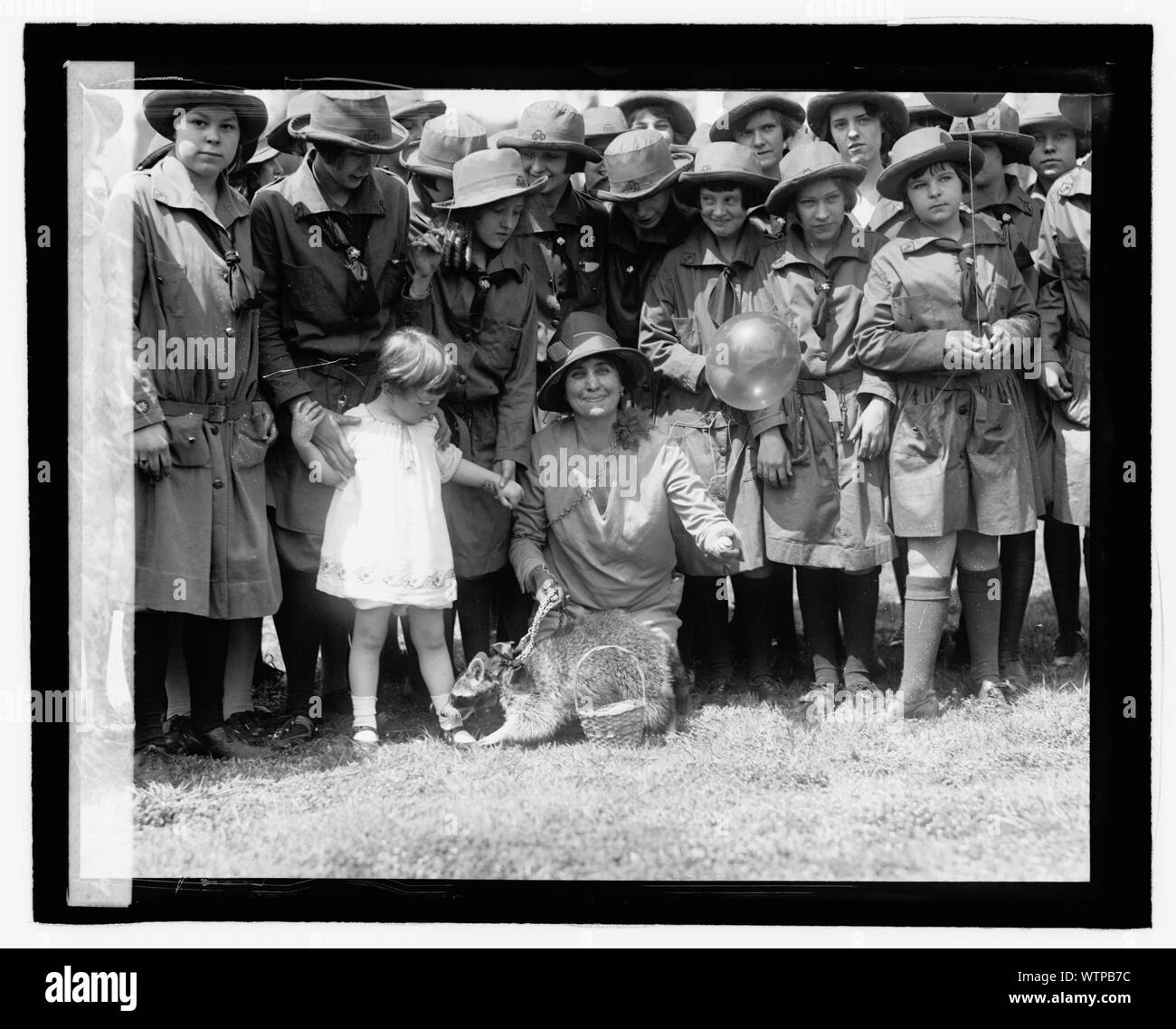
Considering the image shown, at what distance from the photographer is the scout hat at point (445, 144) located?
6383mm

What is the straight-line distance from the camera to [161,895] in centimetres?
616

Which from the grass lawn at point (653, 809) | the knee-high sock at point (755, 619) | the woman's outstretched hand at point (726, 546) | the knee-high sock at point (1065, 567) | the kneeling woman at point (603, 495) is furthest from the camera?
the knee-high sock at point (1065, 567)

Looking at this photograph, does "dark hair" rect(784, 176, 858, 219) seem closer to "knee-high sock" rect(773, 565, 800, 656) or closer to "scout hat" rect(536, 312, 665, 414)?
"scout hat" rect(536, 312, 665, 414)

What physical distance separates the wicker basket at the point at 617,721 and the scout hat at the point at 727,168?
2.04 metres

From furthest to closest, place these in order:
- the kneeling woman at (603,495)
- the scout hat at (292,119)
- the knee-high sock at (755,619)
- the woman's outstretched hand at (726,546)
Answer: the knee-high sock at (755,619), the kneeling woman at (603,495), the woman's outstretched hand at (726,546), the scout hat at (292,119)

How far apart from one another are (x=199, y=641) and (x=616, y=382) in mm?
1950

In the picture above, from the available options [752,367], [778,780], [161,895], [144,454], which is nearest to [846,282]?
[752,367]

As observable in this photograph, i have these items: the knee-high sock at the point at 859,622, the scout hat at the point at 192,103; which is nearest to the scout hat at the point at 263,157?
the scout hat at the point at 192,103

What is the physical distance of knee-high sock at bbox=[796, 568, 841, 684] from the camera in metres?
6.67

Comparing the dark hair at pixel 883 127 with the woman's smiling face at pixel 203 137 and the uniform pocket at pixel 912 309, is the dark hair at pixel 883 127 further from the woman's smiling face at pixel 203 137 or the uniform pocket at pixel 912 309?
the woman's smiling face at pixel 203 137

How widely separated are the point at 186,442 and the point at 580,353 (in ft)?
5.18

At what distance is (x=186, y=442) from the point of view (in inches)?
242

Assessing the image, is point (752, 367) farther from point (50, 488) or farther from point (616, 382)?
point (50, 488)

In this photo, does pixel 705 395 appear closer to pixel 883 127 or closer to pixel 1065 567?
pixel 883 127
